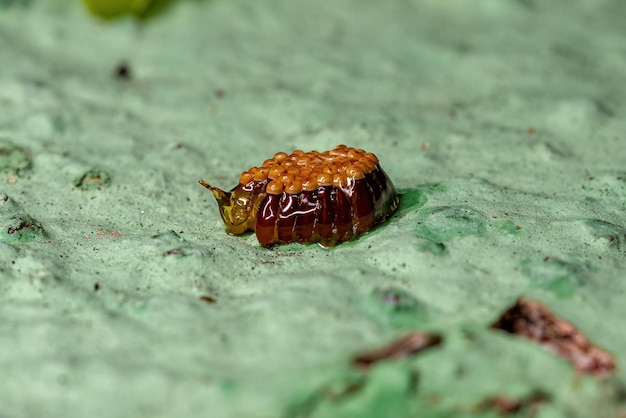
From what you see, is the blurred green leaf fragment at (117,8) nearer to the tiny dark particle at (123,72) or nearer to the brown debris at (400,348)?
the tiny dark particle at (123,72)

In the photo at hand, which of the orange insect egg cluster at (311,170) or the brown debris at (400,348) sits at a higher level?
the orange insect egg cluster at (311,170)

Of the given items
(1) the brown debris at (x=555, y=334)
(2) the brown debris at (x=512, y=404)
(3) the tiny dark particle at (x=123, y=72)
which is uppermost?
(3) the tiny dark particle at (x=123, y=72)

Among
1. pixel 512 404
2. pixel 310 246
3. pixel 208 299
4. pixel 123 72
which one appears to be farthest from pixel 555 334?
pixel 123 72

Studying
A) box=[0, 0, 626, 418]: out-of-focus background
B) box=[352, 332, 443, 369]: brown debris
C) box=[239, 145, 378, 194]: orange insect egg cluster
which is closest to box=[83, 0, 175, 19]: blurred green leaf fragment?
box=[0, 0, 626, 418]: out-of-focus background

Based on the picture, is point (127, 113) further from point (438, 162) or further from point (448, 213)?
point (448, 213)

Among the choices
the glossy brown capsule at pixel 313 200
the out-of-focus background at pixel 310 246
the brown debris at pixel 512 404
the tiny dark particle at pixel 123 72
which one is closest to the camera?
the brown debris at pixel 512 404

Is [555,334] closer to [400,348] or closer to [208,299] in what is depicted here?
[400,348]

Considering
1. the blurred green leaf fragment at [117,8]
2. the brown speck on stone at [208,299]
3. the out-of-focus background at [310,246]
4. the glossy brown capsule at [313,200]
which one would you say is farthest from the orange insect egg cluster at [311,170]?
the blurred green leaf fragment at [117,8]
